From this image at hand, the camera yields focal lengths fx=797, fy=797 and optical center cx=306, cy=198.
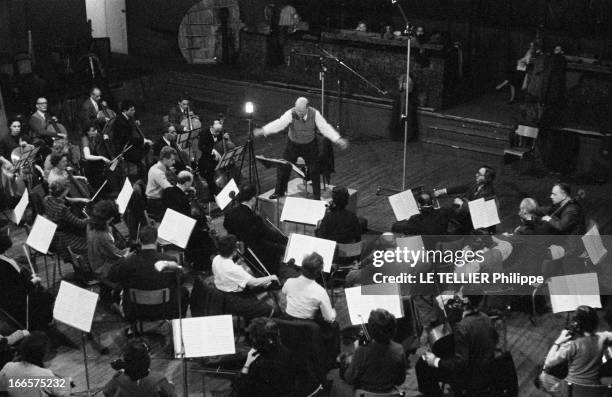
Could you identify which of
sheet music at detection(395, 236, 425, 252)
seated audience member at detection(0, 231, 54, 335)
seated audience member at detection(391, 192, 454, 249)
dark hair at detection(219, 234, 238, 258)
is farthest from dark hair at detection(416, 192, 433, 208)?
seated audience member at detection(0, 231, 54, 335)

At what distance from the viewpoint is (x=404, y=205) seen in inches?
317

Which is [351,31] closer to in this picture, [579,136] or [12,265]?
[579,136]

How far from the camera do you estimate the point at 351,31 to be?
14.9 m

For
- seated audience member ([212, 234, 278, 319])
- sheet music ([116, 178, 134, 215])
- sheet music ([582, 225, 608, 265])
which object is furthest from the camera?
sheet music ([116, 178, 134, 215])

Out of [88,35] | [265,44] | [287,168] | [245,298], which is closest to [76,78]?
[88,35]

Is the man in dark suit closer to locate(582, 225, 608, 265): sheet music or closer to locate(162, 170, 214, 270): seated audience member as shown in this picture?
locate(162, 170, 214, 270): seated audience member

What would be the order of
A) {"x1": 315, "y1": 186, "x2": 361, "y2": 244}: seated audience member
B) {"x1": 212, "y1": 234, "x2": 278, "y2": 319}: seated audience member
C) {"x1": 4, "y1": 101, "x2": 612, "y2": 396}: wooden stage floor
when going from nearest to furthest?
{"x1": 212, "y1": 234, "x2": 278, "y2": 319}: seated audience member, {"x1": 4, "y1": 101, "x2": 612, "y2": 396}: wooden stage floor, {"x1": 315, "y1": 186, "x2": 361, "y2": 244}: seated audience member

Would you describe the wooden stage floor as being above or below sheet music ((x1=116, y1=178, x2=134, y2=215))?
below

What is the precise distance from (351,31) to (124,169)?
584cm

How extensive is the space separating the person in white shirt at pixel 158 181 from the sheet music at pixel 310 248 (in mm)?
2211

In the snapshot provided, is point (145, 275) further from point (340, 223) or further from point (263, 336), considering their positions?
point (340, 223)

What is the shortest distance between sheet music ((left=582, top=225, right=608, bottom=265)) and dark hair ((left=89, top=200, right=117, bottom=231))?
4.30 meters

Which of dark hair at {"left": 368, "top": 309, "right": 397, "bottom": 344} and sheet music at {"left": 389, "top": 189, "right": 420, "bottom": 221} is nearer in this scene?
dark hair at {"left": 368, "top": 309, "right": 397, "bottom": 344}

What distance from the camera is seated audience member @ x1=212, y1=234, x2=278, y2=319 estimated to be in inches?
251
